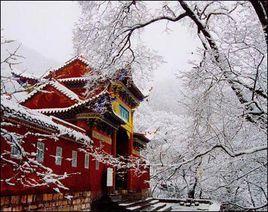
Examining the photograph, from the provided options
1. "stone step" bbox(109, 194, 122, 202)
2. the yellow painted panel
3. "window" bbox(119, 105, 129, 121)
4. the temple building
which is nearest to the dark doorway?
the temple building

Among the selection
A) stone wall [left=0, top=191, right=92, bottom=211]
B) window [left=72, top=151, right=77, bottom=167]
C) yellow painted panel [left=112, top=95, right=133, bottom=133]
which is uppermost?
yellow painted panel [left=112, top=95, right=133, bottom=133]

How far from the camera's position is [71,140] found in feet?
59.0

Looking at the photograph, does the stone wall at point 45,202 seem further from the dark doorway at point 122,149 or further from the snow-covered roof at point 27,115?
the dark doorway at point 122,149

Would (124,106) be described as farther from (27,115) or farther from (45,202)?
(27,115)

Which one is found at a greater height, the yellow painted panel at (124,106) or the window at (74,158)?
the yellow painted panel at (124,106)

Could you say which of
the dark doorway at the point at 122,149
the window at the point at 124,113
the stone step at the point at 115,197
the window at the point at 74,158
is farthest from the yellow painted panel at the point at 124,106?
the window at the point at 74,158

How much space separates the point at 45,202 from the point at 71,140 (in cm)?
426

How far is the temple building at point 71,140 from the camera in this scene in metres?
12.8

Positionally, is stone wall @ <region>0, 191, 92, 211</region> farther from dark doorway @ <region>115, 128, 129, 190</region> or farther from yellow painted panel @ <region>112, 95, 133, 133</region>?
dark doorway @ <region>115, 128, 129, 190</region>

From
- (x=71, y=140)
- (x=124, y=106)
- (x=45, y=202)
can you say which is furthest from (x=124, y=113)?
(x=45, y=202)

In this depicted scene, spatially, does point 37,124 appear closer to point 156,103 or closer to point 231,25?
point 231,25

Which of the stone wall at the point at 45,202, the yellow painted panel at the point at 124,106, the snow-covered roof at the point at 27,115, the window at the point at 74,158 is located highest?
the yellow painted panel at the point at 124,106

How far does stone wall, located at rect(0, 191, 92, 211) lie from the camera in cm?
1223

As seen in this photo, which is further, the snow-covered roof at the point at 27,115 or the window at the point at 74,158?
the window at the point at 74,158
